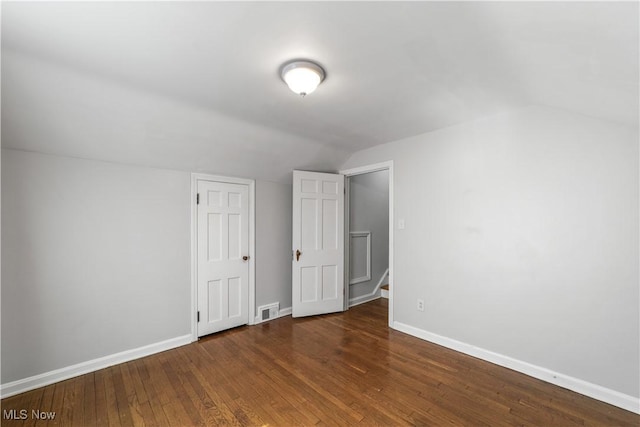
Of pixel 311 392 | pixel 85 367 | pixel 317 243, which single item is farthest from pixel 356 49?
pixel 85 367

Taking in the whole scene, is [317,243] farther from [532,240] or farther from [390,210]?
[532,240]

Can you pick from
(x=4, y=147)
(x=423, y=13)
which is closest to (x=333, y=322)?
(x=423, y=13)

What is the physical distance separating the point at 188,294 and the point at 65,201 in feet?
4.68

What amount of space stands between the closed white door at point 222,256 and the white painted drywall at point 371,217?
170cm

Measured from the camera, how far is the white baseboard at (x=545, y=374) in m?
1.93

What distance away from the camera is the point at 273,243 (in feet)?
12.6

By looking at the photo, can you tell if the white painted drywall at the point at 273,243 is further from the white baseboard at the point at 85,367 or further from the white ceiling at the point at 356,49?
the white ceiling at the point at 356,49

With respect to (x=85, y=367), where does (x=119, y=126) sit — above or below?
above

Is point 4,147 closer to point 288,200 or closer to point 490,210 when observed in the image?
point 288,200

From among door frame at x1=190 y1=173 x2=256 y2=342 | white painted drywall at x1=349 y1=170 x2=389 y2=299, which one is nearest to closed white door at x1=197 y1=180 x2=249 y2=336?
door frame at x1=190 y1=173 x2=256 y2=342

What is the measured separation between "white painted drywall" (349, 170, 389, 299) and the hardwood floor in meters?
1.73

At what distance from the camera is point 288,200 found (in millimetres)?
4008

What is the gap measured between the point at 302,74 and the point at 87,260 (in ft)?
8.17

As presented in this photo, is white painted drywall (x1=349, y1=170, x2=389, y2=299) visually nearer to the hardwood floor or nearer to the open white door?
A: the open white door
